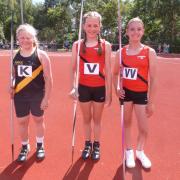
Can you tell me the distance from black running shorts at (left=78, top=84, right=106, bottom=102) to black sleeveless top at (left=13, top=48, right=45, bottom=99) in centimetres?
50

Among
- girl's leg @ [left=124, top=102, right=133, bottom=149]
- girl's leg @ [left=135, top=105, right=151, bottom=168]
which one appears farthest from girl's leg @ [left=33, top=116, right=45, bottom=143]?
girl's leg @ [left=135, top=105, right=151, bottom=168]

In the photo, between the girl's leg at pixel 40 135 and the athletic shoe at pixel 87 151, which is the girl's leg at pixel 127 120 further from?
the girl's leg at pixel 40 135

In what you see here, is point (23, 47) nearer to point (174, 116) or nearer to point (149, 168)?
point (149, 168)

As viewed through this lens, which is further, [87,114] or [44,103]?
[87,114]

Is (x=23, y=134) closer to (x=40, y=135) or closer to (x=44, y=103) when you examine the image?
(x=40, y=135)

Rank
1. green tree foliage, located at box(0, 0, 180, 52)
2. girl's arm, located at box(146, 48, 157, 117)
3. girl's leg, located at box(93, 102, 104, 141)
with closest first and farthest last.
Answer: girl's arm, located at box(146, 48, 157, 117), girl's leg, located at box(93, 102, 104, 141), green tree foliage, located at box(0, 0, 180, 52)

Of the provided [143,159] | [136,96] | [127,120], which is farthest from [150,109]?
[143,159]

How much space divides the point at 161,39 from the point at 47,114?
33.3 metres

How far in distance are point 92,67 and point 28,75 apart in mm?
804

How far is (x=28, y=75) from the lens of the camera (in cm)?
448

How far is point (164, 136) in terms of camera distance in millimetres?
5789

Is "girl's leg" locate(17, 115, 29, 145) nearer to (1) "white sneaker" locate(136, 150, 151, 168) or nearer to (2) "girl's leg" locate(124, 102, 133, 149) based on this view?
(2) "girl's leg" locate(124, 102, 133, 149)

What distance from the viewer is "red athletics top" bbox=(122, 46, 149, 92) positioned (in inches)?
170

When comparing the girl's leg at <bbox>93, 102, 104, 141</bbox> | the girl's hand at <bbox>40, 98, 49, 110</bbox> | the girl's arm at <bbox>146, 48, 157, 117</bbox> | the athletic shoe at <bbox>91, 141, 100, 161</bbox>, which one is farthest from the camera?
the athletic shoe at <bbox>91, 141, 100, 161</bbox>
